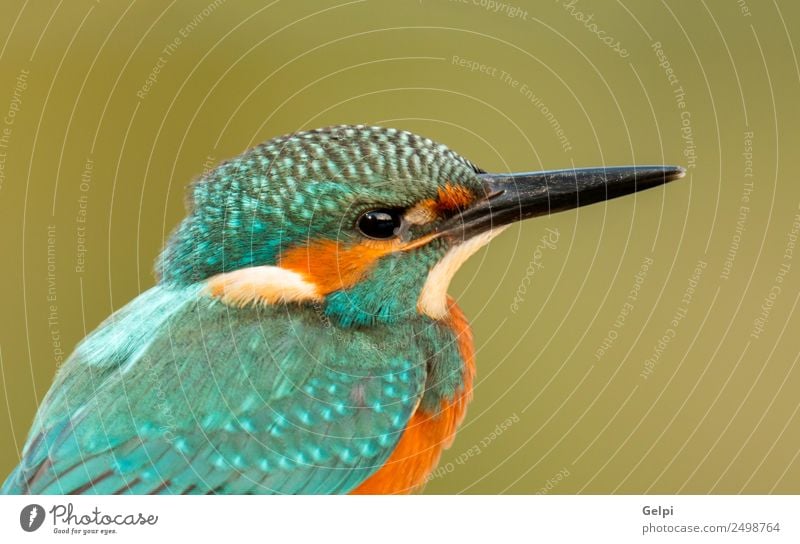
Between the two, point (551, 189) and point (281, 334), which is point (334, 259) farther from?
point (551, 189)

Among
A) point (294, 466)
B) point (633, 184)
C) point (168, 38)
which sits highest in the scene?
point (168, 38)

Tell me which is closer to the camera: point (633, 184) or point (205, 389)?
point (205, 389)

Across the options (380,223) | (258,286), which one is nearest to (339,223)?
(380,223)

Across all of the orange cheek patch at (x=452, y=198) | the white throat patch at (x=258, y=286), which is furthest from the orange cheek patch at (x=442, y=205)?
the white throat patch at (x=258, y=286)

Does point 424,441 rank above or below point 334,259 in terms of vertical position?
below

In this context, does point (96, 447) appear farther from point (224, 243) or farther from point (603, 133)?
point (603, 133)

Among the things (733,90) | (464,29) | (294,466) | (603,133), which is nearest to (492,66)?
(464,29)

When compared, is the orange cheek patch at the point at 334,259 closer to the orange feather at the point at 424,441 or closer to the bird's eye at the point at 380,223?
the bird's eye at the point at 380,223

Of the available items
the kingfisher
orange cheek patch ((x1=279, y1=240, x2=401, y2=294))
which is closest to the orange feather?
the kingfisher
